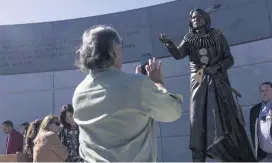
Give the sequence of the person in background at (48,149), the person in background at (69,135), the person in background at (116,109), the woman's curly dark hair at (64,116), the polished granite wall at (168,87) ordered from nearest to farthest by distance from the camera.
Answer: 1. the person in background at (116,109)
2. the person in background at (48,149)
3. the person in background at (69,135)
4. the woman's curly dark hair at (64,116)
5. the polished granite wall at (168,87)

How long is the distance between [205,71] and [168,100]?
211 cm

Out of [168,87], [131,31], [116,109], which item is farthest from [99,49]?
[131,31]

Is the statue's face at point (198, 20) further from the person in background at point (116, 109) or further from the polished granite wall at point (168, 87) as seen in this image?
the polished granite wall at point (168, 87)

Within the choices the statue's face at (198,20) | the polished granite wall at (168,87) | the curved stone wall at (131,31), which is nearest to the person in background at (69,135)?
the statue's face at (198,20)

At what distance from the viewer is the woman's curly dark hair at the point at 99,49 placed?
1633 mm

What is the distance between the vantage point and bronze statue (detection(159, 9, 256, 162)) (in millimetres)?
3357

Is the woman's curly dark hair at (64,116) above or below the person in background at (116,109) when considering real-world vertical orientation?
below

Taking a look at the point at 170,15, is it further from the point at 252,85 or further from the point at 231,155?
the point at 231,155

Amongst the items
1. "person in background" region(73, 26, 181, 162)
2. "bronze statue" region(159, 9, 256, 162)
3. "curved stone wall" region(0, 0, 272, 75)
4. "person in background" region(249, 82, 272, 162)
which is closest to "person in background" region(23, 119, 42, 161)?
"bronze statue" region(159, 9, 256, 162)

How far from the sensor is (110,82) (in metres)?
1.58

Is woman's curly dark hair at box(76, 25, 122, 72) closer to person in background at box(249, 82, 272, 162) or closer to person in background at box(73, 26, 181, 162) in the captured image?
person in background at box(73, 26, 181, 162)

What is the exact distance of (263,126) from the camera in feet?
13.1

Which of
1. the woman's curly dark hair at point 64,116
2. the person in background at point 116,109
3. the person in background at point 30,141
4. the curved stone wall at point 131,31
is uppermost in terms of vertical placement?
the curved stone wall at point 131,31

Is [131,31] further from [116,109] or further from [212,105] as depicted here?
[116,109]
